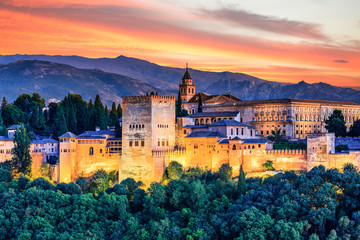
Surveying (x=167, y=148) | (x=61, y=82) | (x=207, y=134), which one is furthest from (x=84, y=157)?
(x=61, y=82)

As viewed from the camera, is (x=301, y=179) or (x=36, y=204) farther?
(x=36, y=204)

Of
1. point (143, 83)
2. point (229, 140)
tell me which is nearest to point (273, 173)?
point (229, 140)

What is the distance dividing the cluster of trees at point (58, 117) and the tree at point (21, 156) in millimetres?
7455

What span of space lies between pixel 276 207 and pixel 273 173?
35.2 ft

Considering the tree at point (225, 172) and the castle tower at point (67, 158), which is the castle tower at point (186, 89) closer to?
the castle tower at point (67, 158)

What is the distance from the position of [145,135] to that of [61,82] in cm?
12928

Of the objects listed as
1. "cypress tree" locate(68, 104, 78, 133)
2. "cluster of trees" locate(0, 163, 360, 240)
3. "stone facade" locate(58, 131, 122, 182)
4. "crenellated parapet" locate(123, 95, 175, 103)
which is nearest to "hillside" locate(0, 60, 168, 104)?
"cypress tree" locate(68, 104, 78, 133)

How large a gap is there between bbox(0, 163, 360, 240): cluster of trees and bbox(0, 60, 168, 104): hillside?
4792 inches

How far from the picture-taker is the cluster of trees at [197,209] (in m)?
30.5

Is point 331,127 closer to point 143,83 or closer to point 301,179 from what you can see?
point 301,179

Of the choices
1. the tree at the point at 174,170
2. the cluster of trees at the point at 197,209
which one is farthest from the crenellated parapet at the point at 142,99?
the cluster of trees at the point at 197,209

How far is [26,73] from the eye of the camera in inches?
6944

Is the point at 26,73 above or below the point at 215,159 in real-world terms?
above

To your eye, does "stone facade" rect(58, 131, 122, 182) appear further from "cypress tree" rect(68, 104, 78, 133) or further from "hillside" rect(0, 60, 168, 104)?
"hillside" rect(0, 60, 168, 104)
